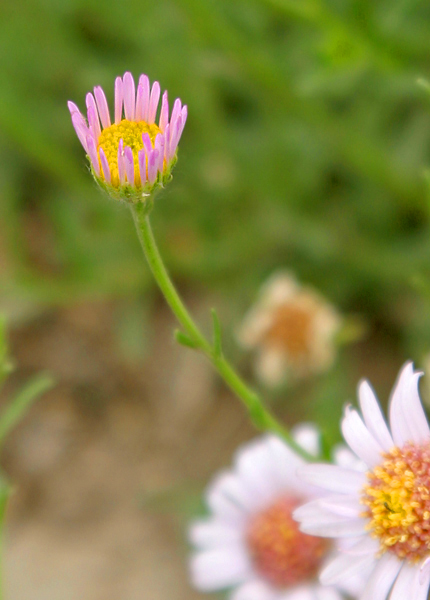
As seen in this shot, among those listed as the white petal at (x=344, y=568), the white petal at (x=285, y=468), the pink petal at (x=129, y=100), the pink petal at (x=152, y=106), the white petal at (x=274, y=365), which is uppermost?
the white petal at (x=274, y=365)

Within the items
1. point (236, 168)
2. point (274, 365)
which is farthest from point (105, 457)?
point (236, 168)

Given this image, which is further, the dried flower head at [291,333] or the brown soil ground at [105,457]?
the brown soil ground at [105,457]

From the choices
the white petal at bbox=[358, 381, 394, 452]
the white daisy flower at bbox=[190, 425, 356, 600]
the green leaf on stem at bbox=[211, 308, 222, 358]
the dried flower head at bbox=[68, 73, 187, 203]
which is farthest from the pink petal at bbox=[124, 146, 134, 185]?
the white daisy flower at bbox=[190, 425, 356, 600]

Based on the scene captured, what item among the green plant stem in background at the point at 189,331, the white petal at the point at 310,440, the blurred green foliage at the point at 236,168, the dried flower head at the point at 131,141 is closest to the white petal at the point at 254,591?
the white petal at the point at 310,440

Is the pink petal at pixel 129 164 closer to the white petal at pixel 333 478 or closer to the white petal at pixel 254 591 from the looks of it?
the white petal at pixel 333 478

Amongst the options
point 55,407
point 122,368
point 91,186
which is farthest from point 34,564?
point 91,186

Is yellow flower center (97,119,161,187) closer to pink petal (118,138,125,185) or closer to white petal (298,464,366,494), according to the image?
pink petal (118,138,125,185)

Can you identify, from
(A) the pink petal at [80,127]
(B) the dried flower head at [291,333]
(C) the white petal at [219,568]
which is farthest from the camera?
(B) the dried flower head at [291,333]

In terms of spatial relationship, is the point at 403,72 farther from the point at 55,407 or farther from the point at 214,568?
the point at 55,407
